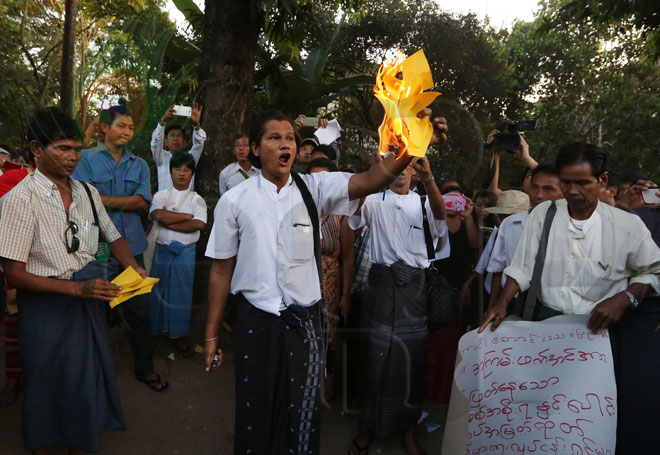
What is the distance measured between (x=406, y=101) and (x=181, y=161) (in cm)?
284

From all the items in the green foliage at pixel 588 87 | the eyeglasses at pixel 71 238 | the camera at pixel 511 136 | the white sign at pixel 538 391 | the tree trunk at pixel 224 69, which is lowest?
the white sign at pixel 538 391

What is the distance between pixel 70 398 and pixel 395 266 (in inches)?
80.3

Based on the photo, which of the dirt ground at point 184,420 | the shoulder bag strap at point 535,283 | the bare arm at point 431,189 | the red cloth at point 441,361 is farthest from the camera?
the red cloth at point 441,361

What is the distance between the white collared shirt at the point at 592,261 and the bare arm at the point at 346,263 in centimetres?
145

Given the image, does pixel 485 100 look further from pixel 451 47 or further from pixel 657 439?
pixel 657 439

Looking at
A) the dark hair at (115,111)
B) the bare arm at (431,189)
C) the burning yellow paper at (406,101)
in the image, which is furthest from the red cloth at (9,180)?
the burning yellow paper at (406,101)

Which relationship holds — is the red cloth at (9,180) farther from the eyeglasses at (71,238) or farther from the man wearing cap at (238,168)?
the man wearing cap at (238,168)

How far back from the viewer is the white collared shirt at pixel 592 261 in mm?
2379

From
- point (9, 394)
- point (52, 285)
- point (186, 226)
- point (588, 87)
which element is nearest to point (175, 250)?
point (186, 226)

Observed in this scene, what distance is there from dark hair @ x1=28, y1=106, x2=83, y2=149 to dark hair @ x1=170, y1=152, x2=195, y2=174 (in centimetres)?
166

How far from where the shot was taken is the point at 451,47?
11.5m

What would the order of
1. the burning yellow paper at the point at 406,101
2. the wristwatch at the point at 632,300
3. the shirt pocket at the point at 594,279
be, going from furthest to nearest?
the shirt pocket at the point at 594,279 < the wristwatch at the point at 632,300 < the burning yellow paper at the point at 406,101

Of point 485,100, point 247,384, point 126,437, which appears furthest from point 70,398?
point 485,100

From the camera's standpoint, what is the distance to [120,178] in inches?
144
